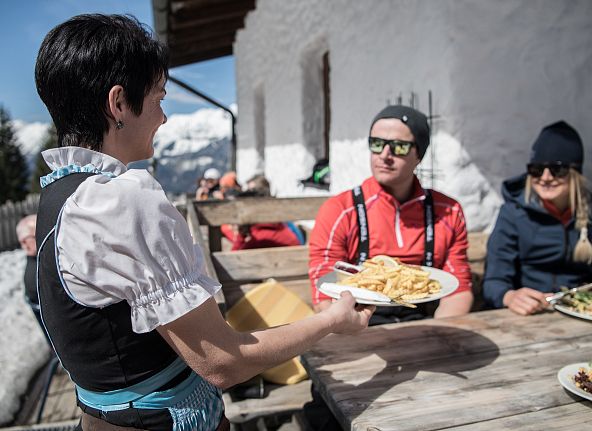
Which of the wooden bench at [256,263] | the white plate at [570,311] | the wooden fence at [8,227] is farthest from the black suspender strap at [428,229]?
the wooden fence at [8,227]

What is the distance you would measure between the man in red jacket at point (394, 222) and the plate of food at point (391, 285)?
0.55 m

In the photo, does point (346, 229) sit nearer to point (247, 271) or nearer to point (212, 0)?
point (247, 271)

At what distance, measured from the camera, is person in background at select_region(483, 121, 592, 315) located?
248 cm

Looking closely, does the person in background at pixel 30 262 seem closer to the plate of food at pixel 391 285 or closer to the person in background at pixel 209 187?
the plate of food at pixel 391 285

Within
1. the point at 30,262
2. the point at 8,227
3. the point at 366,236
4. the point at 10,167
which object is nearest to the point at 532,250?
the point at 366,236

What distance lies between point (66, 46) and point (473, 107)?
268 centimetres

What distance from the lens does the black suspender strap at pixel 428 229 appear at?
2.26 metres

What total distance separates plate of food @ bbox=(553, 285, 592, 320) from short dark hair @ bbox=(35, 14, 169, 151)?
1823mm

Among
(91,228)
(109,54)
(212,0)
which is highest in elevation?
(212,0)

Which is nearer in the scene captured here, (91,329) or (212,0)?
(91,329)

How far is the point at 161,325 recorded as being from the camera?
92cm

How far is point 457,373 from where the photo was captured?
1474 mm

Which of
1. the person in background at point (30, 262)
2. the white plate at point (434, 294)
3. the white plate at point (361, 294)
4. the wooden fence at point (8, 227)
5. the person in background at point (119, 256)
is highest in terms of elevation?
the person in background at point (119, 256)

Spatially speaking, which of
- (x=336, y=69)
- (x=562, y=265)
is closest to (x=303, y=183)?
(x=336, y=69)
